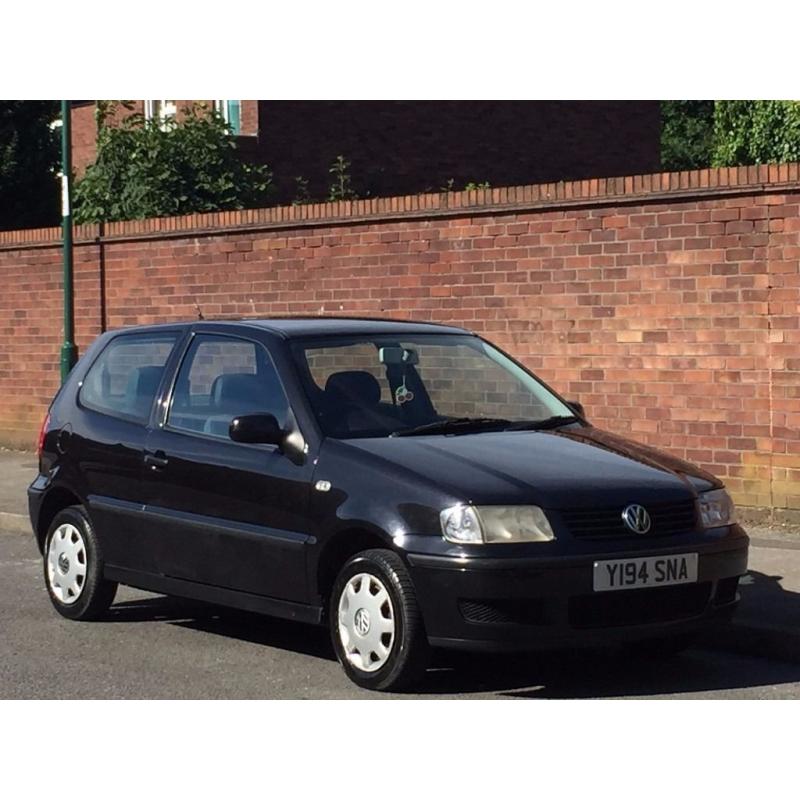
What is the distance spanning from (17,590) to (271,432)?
132 inches

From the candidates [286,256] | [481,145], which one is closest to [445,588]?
[286,256]

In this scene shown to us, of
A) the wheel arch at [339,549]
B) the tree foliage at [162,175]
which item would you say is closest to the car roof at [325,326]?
the wheel arch at [339,549]

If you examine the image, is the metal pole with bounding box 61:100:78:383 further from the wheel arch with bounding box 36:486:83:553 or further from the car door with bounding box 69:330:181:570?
the car door with bounding box 69:330:181:570

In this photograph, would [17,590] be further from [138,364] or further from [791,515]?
[791,515]

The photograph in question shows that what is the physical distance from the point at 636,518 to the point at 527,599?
621mm

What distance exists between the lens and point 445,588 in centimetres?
671

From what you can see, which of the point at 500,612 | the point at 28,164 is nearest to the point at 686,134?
the point at 28,164

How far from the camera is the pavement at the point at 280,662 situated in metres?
7.18

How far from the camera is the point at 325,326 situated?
8.28m

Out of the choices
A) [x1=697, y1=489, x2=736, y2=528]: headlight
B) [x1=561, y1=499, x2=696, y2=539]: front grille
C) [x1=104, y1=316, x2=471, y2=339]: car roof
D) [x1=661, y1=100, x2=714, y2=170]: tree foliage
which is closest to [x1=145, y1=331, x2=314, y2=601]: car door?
[x1=104, y1=316, x2=471, y2=339]: car roof

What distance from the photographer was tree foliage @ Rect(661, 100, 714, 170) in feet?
152

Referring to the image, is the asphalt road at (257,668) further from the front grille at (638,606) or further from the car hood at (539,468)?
the car hood at (539,468)

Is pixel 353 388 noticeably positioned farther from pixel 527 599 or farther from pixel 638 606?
pixel 638 606

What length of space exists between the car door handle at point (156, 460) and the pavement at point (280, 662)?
35.4 inches
